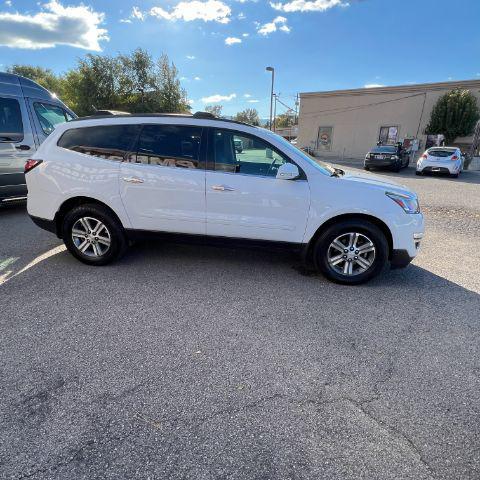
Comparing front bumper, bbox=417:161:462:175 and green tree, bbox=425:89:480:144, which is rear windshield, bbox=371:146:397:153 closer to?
front bumper, bbox=417:161:462:175

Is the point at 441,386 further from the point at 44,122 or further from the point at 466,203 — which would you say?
the point at 466,203

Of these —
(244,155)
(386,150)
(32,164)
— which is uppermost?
(244,155)

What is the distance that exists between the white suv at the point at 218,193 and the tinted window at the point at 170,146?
1 cm

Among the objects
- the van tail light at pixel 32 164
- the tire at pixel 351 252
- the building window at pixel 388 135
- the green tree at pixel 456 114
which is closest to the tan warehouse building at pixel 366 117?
the building window at pixel 388 135

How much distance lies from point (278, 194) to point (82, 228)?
2531 mm

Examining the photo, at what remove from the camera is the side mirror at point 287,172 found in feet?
11.3

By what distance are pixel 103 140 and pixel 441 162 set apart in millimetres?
15873

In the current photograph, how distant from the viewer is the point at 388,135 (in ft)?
86.9

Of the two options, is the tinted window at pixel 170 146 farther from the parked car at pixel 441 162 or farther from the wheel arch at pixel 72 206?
the parked car at pixel 441 162

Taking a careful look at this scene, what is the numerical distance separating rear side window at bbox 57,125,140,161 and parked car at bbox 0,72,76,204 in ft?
9.30

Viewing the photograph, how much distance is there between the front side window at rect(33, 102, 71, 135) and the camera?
21.1 feet

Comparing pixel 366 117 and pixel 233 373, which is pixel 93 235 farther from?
pixel 366 117

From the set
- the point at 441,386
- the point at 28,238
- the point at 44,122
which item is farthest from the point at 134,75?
the point at 441,386

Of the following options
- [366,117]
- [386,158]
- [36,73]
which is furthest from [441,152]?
[36,73]
